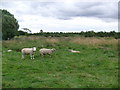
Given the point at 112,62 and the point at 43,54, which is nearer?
the point at 112,62

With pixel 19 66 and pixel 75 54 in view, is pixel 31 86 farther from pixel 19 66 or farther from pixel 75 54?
pixel 75 54

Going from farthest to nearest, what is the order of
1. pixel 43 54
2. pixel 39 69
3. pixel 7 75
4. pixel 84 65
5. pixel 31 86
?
pixel 43 54 → pixel 84 65 → pixel 39 69 → pixel 7 75 → pixel 31 86

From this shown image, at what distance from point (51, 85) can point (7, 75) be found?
3.10 metres

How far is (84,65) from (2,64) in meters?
5.36

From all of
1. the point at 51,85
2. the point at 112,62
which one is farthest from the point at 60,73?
the point at 112,62

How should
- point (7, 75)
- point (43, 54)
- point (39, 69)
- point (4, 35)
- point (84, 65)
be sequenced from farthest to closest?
1. point (4, 35)
2. point (43, 54)
3. point (84, 65)
4. point (39, 69)
5. point (7, 75)

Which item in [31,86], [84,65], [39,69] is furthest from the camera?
[84,65]

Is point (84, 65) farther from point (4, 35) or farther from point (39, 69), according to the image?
point (4, 35)

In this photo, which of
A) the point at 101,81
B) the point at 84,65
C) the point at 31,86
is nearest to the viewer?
the point at 31,86

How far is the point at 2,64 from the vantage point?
1497 centimetres

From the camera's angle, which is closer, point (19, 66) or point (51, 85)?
point (51, 85)

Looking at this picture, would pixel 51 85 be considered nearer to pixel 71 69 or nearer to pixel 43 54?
pixel 71 69

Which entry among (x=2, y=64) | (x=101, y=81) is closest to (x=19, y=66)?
(x=2, y=64)

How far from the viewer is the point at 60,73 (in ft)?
40.5
